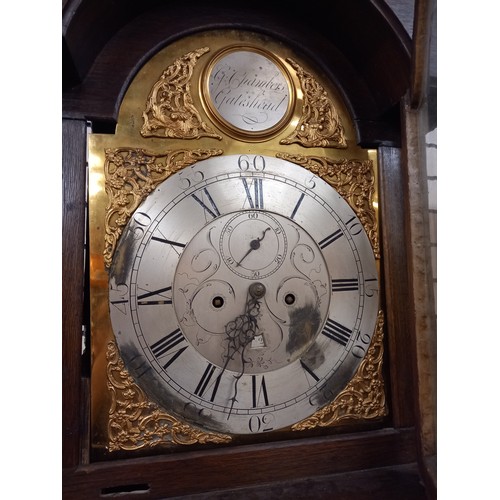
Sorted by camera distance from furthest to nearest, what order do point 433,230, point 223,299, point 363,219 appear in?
point 363,219 < point 223,299 < point 433,230

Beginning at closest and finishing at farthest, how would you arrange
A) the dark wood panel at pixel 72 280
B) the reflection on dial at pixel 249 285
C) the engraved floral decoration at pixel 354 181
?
the dark wood panel at pixel 72 280 → the reflection on dial at pixel 249 285 → the engraved floral decoration at pixel 354 181

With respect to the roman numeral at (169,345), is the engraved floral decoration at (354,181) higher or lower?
higher

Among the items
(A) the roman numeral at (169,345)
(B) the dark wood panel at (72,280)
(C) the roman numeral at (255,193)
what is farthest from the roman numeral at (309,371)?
(B) the dark wood panel at (72,280)

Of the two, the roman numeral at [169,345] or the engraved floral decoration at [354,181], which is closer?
the roman numeral at [169,345]

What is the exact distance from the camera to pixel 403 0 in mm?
1052

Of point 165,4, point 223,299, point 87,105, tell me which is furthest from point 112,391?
point 165,4

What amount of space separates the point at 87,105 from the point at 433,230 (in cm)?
78

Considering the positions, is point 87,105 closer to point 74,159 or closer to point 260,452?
point 74,159

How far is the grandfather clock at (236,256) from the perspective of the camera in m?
1.01

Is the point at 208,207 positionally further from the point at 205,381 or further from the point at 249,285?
the point at 205,381

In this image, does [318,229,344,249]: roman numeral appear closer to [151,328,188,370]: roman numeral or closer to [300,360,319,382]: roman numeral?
[300,360,319,382]: roman numeral

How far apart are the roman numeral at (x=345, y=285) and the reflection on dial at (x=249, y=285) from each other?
0.02 metres

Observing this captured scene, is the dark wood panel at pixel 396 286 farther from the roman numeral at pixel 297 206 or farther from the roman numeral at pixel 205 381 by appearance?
the roman numeral at pixel 205 381

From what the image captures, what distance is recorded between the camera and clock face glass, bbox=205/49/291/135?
112 centimetres
